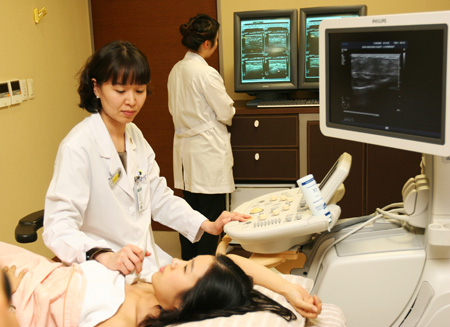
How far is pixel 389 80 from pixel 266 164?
1975 millimetres

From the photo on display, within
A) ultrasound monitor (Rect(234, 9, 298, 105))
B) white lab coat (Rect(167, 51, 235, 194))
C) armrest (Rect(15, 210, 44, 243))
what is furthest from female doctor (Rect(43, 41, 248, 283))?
ultrasound monitor (Rect(234, 9, 298, 105))

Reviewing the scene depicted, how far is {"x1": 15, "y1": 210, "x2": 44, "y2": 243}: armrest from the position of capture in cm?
182

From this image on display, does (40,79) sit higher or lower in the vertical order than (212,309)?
higher

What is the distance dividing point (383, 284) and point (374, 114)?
0.46 meters

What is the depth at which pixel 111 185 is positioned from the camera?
1724mm

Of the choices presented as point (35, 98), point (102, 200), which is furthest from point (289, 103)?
point (102, 200)

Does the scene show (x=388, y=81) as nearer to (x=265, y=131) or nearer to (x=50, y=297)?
(x=50, y=297)

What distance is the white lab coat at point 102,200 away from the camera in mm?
1540

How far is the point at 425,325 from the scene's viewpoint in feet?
4.72

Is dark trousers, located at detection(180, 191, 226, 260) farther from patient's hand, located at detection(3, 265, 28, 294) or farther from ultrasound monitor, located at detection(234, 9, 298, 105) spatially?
patient's hand, located at detection(3, 265, 28, 294)

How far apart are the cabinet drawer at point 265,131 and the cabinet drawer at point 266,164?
5 centimetres

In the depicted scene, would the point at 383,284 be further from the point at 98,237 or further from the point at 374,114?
the point at 98,237

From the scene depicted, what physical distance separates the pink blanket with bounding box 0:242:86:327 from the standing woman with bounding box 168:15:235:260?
5.77 feet

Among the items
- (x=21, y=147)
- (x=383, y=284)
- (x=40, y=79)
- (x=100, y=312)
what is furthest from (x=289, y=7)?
(x=100, y=312)
